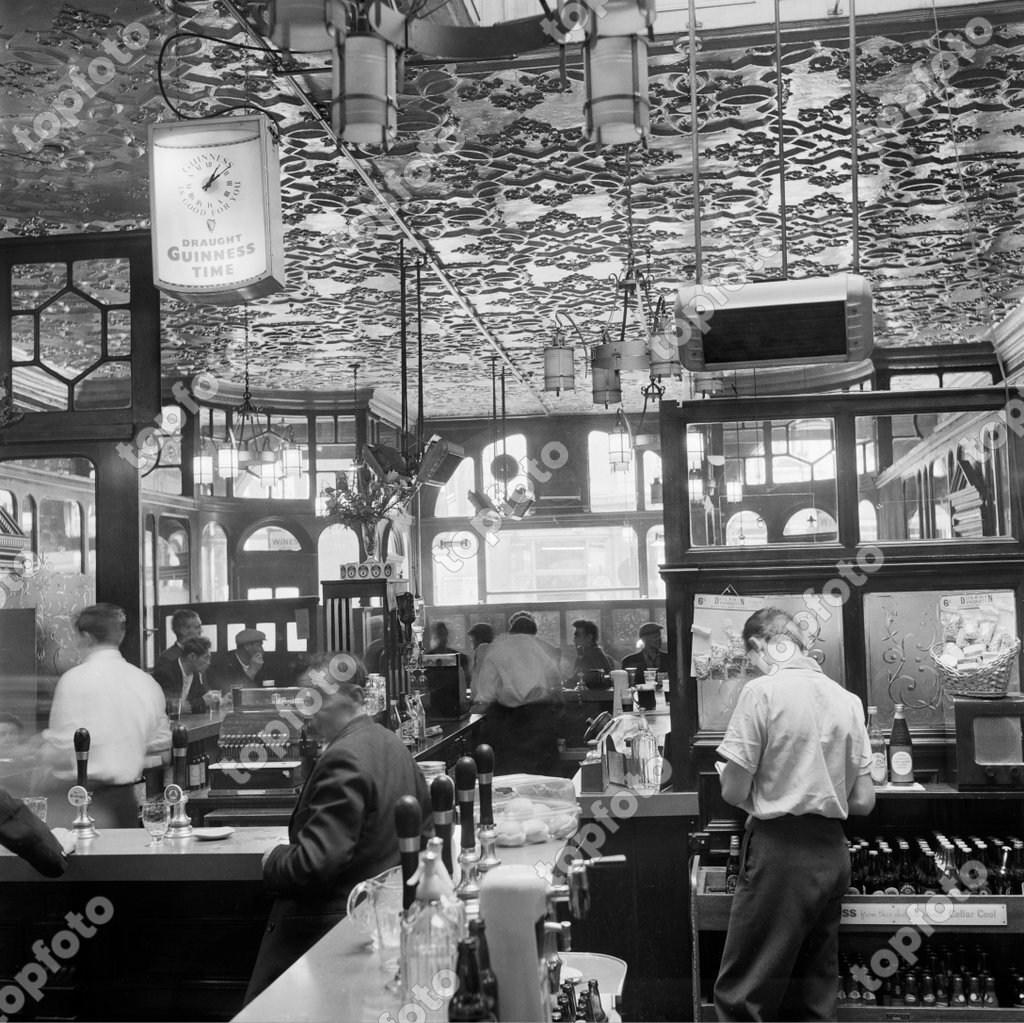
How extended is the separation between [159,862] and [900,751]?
304 cm

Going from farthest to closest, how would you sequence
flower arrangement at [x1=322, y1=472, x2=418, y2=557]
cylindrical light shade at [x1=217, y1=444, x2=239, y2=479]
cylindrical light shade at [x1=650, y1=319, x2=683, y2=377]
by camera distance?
cylindrical light shade at [x1=217, y1=444, x2=239, y2=479], flower arrangement at [x1=322, y1=472, x2=418, y2=557], cylindrical light shade at [x1=650, y1=319, x2=683, y2=377]

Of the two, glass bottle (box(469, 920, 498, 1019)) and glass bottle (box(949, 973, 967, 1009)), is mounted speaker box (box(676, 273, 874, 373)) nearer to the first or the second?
glass bottle (box(469, 920, 498, 1019))

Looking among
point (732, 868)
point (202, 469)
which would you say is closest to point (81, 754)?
point (732, 868)

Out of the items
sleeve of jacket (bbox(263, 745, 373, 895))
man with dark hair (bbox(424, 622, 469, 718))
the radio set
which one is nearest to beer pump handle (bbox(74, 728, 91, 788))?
sleeve of jacket (bbox(263, 745, 373, 895))

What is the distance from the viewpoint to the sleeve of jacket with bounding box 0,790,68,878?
403 cm

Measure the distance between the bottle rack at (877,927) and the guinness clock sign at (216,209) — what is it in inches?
120

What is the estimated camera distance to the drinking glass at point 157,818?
179 inches

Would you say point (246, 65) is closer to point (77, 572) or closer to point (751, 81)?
point (751, 81)

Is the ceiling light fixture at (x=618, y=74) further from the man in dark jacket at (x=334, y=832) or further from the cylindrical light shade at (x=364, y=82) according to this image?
the man in dark jacket at (x=334, y=832)

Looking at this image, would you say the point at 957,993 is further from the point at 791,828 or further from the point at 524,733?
the point at 524,733

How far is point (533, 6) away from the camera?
4957mm

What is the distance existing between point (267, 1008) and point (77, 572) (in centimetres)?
892

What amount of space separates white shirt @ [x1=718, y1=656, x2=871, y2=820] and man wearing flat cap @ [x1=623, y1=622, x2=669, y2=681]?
8.00 m

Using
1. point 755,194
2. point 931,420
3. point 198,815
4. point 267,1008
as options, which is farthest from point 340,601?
point 267,1008
